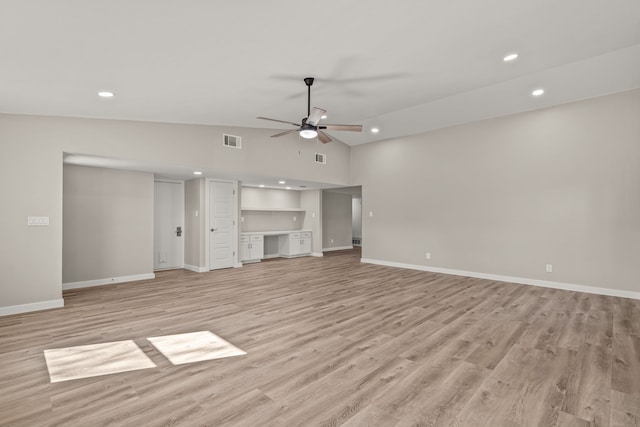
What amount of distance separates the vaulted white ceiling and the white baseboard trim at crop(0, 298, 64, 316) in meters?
2.64

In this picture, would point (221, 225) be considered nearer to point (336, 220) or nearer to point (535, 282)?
point (336, 220)

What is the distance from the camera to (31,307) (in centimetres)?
427

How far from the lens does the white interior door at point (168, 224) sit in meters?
7.35

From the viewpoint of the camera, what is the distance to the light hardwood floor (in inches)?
80.5

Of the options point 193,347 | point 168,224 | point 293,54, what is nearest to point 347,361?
point 193,347

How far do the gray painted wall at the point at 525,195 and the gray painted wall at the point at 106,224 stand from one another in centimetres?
566

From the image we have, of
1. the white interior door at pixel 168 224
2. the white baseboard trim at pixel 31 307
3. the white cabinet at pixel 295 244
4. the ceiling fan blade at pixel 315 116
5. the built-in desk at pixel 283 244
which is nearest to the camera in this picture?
the ceiling fan blade at pixel 315 116

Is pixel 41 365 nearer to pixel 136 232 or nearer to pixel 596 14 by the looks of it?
pixel 136 232

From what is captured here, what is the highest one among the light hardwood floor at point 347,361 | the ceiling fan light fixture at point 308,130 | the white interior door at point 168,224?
the ceiling fan light fixture at point 308,130

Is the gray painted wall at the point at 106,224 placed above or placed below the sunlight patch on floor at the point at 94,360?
above

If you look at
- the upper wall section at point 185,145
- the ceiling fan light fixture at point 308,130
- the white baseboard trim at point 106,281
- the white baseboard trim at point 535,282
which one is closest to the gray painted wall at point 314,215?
the upper wall section at point 185,145

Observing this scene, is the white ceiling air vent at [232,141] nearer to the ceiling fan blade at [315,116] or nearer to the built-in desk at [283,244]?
the ceiling fan blade at [315,116]

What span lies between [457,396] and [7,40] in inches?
171

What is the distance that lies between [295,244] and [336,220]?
2.47 meters
